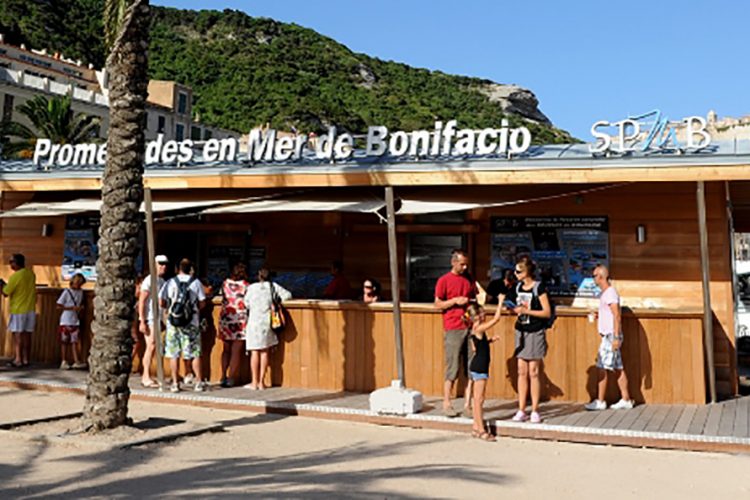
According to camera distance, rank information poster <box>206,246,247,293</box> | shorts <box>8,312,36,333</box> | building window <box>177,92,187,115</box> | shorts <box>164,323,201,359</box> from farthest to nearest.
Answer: building window <box>177,92,187,115</box> → information poster <box>206,246,247,293</box> → shorts <box>8,312,36,333</box> → shorts <box>164,323,201,359</box>

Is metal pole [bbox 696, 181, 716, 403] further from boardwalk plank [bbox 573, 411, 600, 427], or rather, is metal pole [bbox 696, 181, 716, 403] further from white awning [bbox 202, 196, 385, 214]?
white awning [bbox 202, 196, 385, 214]

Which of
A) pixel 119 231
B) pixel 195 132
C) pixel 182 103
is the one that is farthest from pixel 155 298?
pixel 195 132

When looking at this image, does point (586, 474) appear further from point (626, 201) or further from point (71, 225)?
point (71, 225)

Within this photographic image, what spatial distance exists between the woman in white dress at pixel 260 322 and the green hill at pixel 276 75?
67.9 meters

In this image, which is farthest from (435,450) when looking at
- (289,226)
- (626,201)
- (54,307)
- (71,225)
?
(71,225)

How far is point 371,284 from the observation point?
9.59m

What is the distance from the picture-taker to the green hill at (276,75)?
83.2 meters

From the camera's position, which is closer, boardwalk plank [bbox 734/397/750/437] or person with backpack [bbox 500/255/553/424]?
boardwalk plank [bbox 734/397/750/437]

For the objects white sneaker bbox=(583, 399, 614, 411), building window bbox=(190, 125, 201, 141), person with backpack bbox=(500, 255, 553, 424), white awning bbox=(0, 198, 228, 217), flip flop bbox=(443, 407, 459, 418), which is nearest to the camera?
person with backpack bbox=(500, 255, 553, 424)

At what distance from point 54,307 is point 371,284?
17.3ft

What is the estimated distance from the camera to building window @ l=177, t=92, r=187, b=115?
70.9 meters

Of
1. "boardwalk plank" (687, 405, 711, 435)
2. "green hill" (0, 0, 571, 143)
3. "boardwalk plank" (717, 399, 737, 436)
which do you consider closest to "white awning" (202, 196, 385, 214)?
"boardwalk plank" (687, 405, 711, 435)

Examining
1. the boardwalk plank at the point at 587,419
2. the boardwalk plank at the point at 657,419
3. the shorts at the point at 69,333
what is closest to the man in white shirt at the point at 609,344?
the boardwalk plank at the point at 587,419

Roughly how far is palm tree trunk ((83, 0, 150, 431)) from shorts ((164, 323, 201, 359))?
Result: 2.01 m
